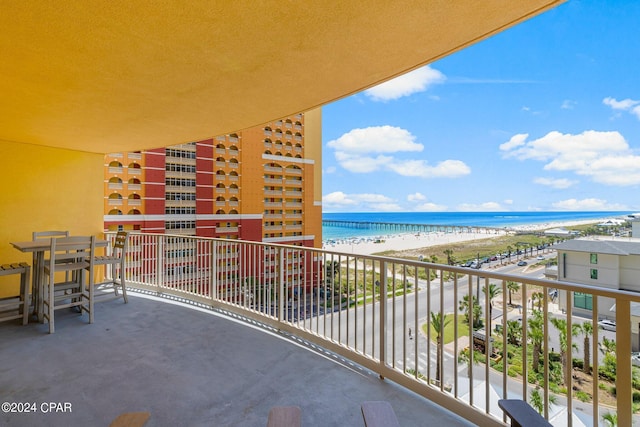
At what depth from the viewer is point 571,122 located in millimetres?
47656

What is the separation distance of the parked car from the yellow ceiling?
174 centimetres

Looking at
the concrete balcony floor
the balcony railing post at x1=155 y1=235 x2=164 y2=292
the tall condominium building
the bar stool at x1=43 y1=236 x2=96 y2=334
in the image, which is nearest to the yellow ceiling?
the bar stool at x1=43 y1=236 x2=96 y2=334

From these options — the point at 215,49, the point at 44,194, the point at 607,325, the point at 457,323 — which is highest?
the point at 215,49

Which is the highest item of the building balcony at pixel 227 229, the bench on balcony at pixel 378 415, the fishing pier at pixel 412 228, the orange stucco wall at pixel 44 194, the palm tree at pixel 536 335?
the orange stucco wall at pixel 44 194

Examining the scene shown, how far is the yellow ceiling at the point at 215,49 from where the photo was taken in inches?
65.4

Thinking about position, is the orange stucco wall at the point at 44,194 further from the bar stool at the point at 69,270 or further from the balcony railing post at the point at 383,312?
the balcony railing post at the point at 383,312

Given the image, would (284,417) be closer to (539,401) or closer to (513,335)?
(539,401)

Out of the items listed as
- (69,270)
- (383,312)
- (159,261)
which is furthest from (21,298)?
(383,312)

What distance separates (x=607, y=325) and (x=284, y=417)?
1.73 meters

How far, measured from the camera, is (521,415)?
1.07m

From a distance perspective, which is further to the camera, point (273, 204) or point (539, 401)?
point (273, 204)

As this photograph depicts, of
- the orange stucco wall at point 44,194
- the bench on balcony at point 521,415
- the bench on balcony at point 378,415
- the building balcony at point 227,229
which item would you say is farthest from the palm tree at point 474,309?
the building balcony at point 227,229

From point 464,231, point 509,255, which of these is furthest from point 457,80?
point 509,255

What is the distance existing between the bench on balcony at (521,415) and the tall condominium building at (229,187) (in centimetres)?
1834
